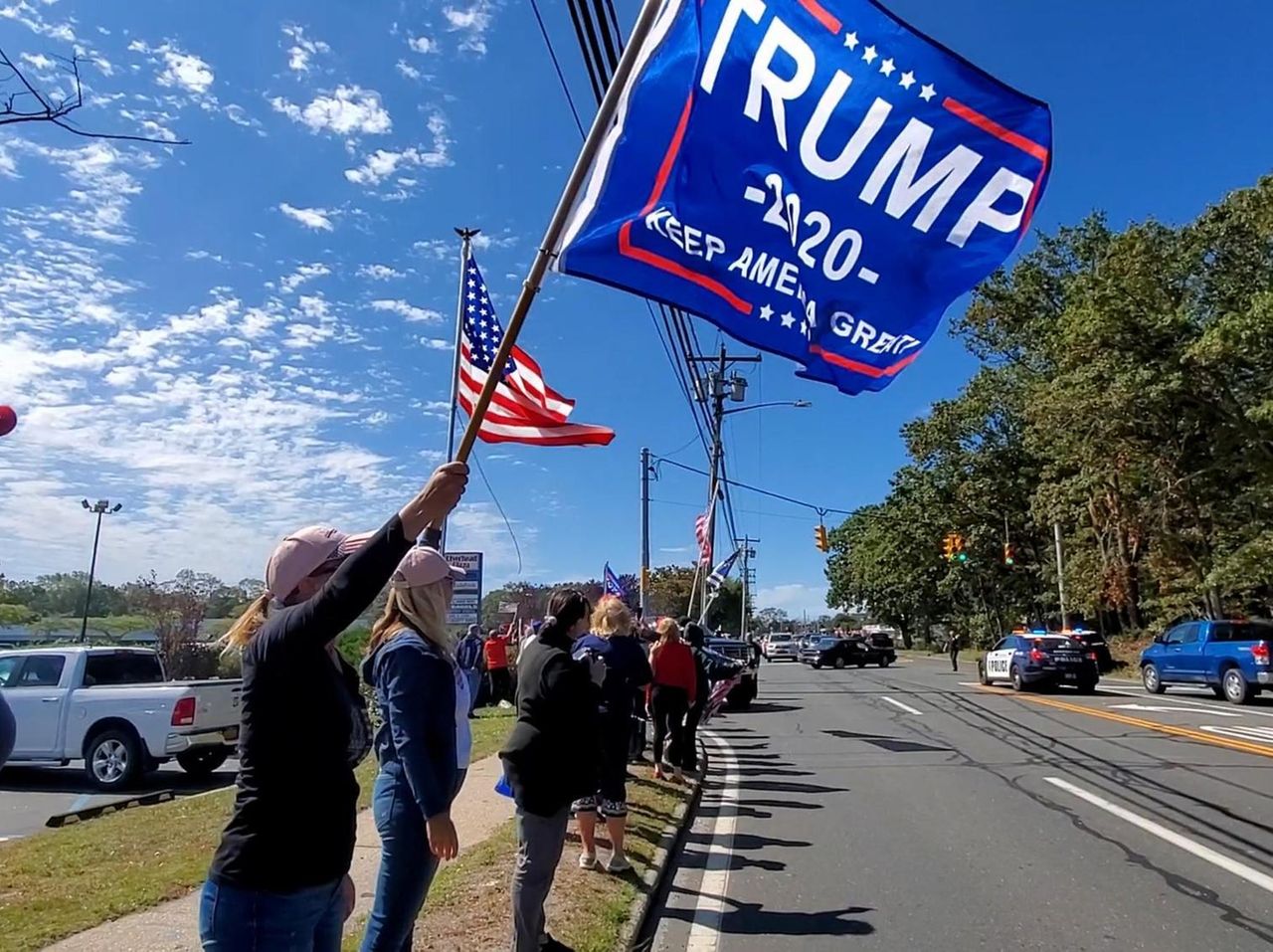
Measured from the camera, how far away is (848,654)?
153 ft

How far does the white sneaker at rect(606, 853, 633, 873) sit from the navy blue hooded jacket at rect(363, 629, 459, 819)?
3.31 m

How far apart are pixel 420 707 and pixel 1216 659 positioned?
22849mm

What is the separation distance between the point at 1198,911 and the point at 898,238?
4423mm

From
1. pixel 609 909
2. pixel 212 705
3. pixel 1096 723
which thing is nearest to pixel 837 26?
pixel 609 909

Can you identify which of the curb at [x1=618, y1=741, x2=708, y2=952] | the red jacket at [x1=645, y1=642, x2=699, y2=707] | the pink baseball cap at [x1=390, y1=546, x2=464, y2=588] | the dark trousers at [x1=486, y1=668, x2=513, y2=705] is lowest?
the curb at [x1=618, y1=741, x2=708, y2=952]

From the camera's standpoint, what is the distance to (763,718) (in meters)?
19.2

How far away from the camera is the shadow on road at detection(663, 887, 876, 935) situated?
18.8ft

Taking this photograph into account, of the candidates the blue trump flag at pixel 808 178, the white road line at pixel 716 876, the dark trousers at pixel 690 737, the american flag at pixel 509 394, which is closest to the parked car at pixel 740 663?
the dark trousers at pixel 690 737

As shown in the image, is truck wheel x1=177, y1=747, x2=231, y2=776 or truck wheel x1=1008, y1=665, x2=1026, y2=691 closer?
truck wheel x1=177, y1=747, x2=231, y2=776

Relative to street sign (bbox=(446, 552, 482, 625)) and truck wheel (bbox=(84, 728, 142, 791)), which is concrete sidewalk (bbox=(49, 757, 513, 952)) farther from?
street sign (bbox=(446, 552, 482, 625))

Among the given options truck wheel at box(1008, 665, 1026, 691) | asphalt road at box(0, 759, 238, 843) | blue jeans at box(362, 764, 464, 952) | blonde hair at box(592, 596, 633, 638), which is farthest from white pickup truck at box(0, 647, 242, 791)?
truck wheel at box(1008, 665, 1026, 691)

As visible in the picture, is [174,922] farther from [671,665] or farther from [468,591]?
[468,591]

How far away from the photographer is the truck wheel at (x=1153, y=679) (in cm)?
2414

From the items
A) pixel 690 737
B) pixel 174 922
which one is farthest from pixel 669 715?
pixel 174 922
